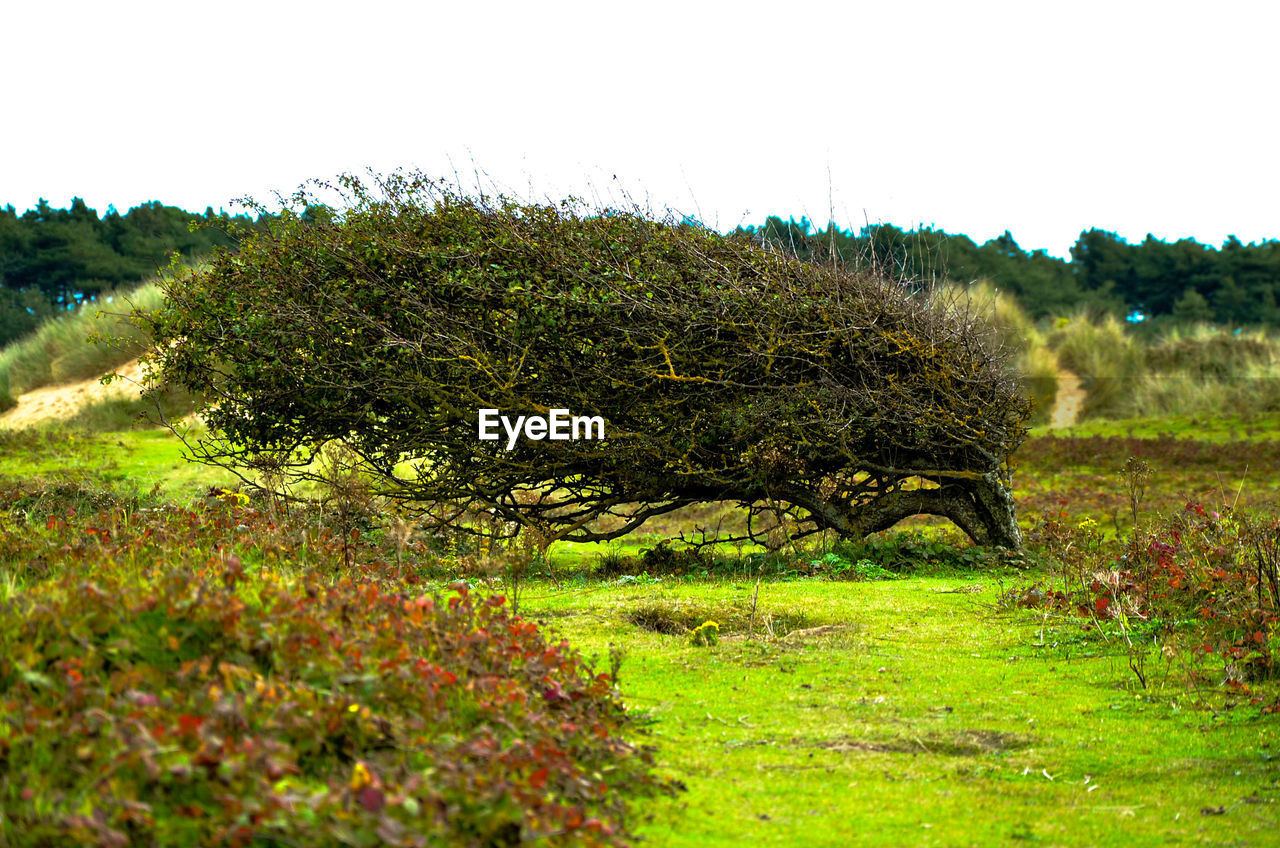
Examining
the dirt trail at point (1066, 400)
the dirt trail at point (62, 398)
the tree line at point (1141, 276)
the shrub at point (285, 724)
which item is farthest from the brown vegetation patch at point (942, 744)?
the tree line at point (1141, 276)

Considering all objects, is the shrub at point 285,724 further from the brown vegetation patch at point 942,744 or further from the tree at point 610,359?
the tree at point 610,359

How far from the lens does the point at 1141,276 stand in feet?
193

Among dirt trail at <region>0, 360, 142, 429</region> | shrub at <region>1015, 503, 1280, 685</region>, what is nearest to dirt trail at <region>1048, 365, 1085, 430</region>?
shrub at <region>1015, 503, 1280, 685</region>

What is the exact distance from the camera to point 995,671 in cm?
693

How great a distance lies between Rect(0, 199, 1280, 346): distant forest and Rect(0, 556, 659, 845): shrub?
3836 centimetres

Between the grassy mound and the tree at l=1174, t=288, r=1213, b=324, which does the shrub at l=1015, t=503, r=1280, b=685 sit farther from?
the tree at l=1174, t=288, r=1213, b=324

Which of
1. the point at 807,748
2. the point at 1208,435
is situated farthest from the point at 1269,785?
the point at 1208,435

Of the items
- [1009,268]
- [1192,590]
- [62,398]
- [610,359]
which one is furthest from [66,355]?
[1009,268]

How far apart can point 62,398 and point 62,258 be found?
22.6 m

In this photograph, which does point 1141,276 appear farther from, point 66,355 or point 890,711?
point 890,711

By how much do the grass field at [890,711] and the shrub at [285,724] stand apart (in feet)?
1.67

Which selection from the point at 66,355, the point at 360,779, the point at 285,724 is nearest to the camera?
the point at 360,779

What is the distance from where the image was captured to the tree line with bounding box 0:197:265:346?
4778 centimetres

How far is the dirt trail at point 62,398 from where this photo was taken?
28.2 meters
